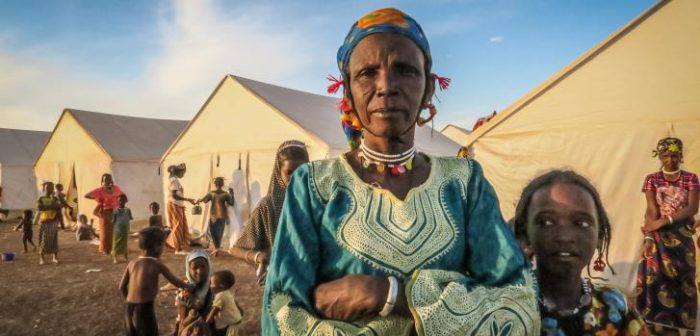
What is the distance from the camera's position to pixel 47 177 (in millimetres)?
17812

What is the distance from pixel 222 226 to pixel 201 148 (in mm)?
2461

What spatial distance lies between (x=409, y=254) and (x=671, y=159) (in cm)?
468

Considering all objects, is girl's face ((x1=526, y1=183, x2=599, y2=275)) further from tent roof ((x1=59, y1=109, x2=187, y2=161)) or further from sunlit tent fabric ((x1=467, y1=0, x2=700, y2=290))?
tent roof ((x1=59, y1=109, x2=187, y2=161))

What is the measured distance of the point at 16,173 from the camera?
2162 centimetres

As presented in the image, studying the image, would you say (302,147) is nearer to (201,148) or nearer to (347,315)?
(347,315)

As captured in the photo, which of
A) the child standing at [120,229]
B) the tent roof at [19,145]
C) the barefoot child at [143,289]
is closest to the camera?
the barefoot child at [143,289]

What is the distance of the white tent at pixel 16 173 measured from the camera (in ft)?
69.2

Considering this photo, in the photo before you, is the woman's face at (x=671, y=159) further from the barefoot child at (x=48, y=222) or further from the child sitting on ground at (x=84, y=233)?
the child sitting on ground at (x=84, y=233)

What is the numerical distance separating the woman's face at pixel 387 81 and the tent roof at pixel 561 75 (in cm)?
584

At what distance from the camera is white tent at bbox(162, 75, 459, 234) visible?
9.27 m

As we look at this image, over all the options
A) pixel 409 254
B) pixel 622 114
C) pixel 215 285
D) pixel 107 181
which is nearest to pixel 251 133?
pixel 107 181

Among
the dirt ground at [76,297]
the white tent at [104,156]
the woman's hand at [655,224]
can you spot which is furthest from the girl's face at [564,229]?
the white tent at [104,156]

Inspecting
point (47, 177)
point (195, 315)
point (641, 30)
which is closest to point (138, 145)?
point (47, 177)

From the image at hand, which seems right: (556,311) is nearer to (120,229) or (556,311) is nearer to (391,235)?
(391,235)
